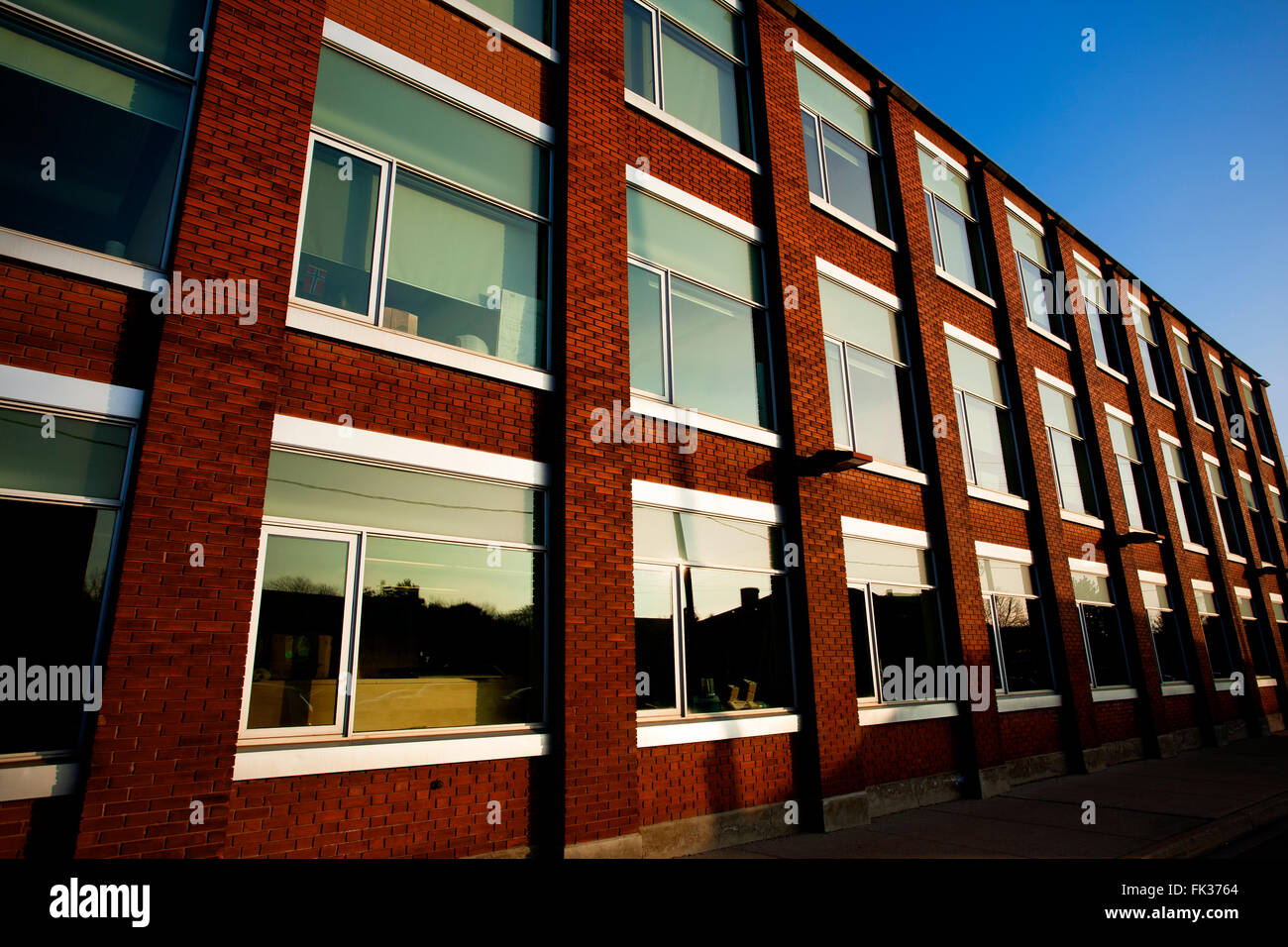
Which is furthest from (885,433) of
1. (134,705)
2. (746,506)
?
(134,705)

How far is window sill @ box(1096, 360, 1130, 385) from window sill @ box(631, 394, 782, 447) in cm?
1216

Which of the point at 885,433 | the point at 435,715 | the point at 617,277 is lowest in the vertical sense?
the point at 435,715

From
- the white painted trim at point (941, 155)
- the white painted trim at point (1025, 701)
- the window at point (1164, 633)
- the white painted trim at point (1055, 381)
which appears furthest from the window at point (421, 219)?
the window at point (1164, 633)

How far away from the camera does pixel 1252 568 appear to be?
20750mm

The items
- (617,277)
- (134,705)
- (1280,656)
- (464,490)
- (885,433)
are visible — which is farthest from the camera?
(1280,656)

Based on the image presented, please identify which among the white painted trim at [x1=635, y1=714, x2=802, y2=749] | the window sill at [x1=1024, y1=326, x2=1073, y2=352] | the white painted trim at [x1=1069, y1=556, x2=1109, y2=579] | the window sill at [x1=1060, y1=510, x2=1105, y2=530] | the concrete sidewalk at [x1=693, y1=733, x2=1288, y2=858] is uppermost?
the window sill at [x1=1024, y1=326, x2=1073, y2=352]

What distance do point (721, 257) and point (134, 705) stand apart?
8074mm

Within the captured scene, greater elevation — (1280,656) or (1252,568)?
(1252,568)

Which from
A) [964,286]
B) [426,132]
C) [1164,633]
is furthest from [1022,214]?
[426,132]

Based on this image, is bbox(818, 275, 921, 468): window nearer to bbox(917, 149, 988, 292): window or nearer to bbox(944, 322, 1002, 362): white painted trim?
bbox(944, 322, 1002, 362): white painted trim

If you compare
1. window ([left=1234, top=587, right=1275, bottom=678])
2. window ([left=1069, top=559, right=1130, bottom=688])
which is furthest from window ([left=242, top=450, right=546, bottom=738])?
window ([left=1234, top=587, right=1275, bottom=678])

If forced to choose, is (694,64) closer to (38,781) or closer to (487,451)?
(487,451)

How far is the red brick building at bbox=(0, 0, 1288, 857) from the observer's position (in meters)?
4.86
